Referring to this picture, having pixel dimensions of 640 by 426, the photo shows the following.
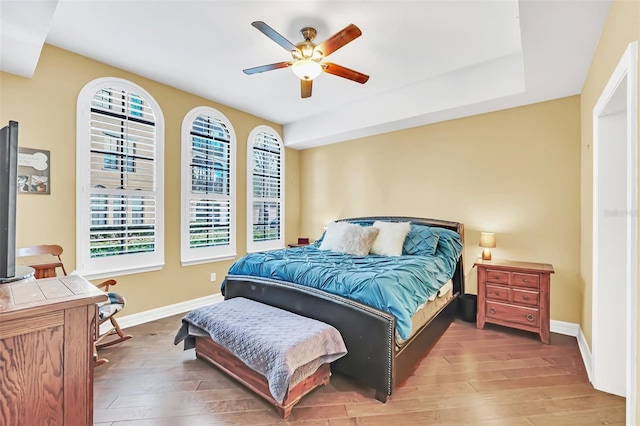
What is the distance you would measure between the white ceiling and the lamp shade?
149 centimetres

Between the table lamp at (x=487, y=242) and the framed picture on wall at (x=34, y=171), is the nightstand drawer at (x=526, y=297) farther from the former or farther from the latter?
the framed picture on wall at (x=34, y=171)

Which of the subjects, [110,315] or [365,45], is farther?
[365,45]

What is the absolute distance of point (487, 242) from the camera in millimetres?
3225

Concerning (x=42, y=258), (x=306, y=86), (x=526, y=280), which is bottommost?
(x=526, y=280)

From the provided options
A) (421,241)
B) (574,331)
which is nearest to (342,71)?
(421,241)

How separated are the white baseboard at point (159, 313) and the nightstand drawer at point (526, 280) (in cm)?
370

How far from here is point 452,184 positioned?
3.77 meters

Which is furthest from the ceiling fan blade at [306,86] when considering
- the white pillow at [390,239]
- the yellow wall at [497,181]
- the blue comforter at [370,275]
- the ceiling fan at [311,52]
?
the yellow wall at [497,181]

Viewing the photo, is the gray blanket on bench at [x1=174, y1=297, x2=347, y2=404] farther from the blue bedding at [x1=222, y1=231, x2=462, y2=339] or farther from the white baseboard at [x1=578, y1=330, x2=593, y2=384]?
the white baseboard at [x1=578, y1=330, x2=593, y2=384]

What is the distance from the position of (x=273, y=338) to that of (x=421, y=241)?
6.95 feet

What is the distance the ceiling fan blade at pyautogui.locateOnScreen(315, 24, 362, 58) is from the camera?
2028mm

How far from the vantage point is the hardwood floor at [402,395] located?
5.82 ft

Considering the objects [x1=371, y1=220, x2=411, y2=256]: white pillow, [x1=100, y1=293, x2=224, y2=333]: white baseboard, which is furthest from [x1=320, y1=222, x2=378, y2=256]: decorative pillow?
[x1=100, y1=293, x2=224, y2=333]: white baseboard

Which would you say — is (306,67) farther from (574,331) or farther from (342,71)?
(574,331)
